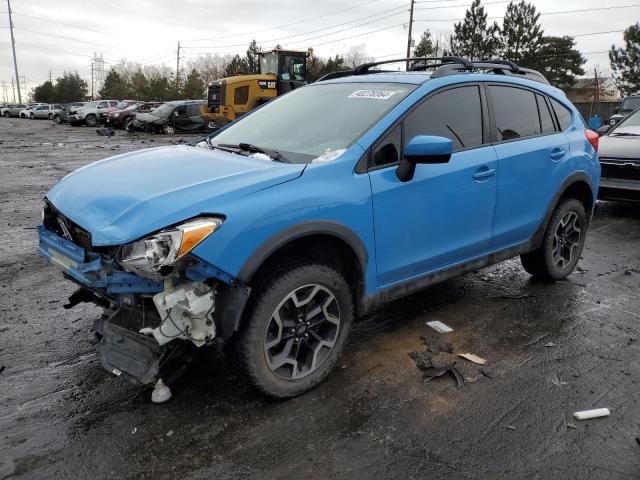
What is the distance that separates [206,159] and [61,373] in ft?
5.42

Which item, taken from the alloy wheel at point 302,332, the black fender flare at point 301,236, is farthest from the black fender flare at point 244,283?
the alloy wheel at point 302,332

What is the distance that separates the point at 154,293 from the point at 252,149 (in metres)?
1.33

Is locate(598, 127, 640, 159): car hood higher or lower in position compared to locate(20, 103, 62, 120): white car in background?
higher

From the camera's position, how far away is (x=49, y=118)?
56.3 metres

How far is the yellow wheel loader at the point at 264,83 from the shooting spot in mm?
22719

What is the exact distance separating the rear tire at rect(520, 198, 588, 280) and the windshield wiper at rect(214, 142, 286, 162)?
107 inches

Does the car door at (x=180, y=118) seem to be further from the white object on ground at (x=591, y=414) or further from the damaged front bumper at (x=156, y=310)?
the white object on ground at (x=591, y=414)

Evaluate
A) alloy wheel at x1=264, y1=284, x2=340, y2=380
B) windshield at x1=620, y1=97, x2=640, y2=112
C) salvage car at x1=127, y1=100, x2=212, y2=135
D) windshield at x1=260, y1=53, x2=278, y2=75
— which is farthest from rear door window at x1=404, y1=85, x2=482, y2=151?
salvage car at x1=127, y1=100, x2=212, y2=135

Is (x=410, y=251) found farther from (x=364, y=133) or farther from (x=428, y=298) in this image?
(x=428, y=298)

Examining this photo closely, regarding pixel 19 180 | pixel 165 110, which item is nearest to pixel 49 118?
pixel 165 110

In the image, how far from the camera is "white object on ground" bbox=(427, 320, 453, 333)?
4203 millimetres

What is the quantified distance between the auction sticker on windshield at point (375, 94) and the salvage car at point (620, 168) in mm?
5801

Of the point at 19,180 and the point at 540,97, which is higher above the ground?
the point at 540,97

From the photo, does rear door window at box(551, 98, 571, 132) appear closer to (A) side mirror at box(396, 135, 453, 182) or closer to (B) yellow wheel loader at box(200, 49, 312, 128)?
(A) side mirror at box(396, 135, 453, 182)
